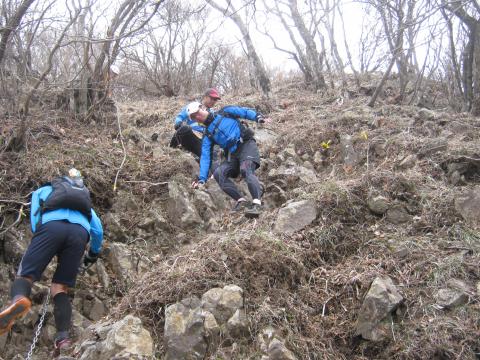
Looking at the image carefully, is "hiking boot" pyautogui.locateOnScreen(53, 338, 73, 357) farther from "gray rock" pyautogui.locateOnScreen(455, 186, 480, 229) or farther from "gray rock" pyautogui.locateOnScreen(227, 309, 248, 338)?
"gray rock" pyautogui.locateOnScreen(455, 186, 480, 229)

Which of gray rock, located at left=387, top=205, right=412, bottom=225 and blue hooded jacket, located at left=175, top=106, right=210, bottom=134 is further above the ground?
blue hooded jacket, located at left=175, top=106, right=210, bottom=134

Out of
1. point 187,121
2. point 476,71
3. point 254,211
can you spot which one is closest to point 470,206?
point 254,211

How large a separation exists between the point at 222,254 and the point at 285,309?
87 centimetres

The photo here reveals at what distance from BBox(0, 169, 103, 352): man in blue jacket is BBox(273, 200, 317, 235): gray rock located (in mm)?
2061

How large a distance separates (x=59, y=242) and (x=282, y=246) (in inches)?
84.1

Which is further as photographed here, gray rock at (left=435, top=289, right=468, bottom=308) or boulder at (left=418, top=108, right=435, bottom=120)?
boulder at (left=418, top=108, right=435, bottom=120)

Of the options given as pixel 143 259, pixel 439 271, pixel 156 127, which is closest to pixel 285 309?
pixel 439 271

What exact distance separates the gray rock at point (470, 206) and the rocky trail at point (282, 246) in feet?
0.06

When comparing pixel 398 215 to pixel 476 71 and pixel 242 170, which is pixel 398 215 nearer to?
pixel 242 170

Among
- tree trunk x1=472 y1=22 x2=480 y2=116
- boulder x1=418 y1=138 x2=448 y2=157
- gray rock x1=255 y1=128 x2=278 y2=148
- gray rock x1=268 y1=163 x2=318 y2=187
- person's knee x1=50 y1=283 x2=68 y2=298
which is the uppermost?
tree trunk x1=472 y1=22 x2=480 y2=116

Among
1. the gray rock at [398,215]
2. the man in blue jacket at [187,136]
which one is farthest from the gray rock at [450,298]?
the man in blue jacket at [187,136]

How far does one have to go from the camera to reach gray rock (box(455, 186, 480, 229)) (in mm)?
4840

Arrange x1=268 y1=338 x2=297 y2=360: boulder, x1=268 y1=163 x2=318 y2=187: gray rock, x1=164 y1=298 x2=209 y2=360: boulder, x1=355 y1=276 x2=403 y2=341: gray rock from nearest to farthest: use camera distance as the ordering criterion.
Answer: x1=268 y1=338 x2=297 y2=360: boulder
x1=164 y1=298 x2=209 y2=360: boulder
x1=355 y1=276 x2=403 y2=341: gray rock
x1=268 y1=163 x2=318 y2=187: gray rock

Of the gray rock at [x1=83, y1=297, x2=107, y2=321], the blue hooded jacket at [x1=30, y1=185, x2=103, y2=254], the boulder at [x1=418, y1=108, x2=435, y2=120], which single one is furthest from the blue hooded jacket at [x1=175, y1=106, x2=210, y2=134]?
the boulder at [x1=418, y1=108, x2=435, y2=120]
